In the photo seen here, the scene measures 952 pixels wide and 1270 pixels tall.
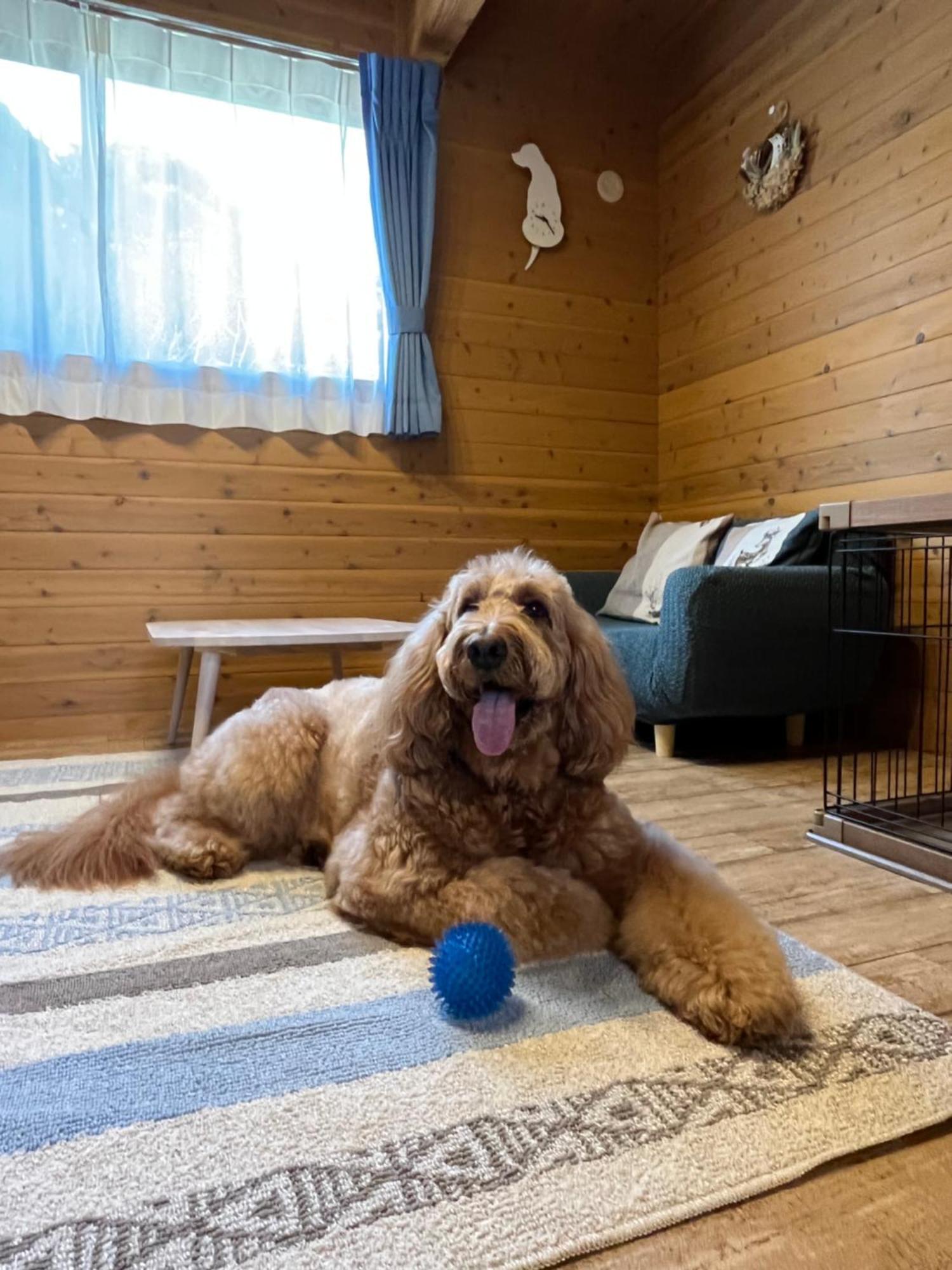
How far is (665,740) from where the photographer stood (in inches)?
116

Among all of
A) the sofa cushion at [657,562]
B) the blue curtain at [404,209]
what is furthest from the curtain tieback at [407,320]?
the sofa cushion at [657,562]

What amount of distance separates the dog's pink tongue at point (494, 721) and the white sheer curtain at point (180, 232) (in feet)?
8.57

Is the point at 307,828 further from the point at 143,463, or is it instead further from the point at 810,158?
the point at 810,158

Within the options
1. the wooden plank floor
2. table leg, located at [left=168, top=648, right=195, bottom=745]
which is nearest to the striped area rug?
the wooden plank floor

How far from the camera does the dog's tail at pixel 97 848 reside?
1.64 metres

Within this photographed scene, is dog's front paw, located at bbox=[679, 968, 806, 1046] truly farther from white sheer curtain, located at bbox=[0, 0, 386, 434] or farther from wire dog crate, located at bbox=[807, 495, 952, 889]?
white sheer curtain, located at bbox=[0, 0, 386, 434]

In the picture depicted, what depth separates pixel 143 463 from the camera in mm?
3426

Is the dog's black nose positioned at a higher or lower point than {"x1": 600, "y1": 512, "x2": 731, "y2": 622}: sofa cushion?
lower

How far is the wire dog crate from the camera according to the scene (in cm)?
230

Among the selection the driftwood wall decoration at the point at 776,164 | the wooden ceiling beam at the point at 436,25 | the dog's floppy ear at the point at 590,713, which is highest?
the wooden ceiling beam at the point at 436,25

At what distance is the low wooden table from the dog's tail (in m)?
0.68

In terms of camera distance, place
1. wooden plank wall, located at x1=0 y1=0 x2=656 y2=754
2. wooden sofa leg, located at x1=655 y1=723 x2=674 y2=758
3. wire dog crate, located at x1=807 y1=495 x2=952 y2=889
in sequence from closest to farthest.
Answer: wire dog crate, located at x1=807 y1=495 x2=952 y2=889 < wooden sofa leg, located at x1=655 y1=723 x2=674 y2=758 < wooden plank wall, located at x1=0 y1=0 x2=656 y2=754

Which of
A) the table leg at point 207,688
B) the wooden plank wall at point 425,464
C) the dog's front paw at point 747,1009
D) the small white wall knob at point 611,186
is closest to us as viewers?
the dog's front paw at point 747,1009

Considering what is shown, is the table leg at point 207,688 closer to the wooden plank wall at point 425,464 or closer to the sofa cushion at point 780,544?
the wooden plank wall at point 425,464
